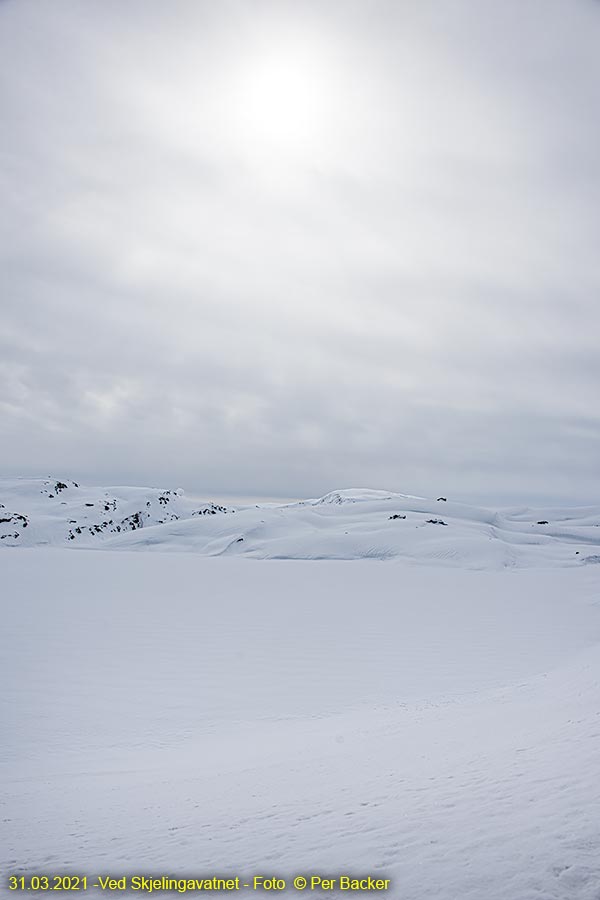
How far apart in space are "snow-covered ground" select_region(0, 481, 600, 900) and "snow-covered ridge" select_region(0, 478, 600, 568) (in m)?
8.05

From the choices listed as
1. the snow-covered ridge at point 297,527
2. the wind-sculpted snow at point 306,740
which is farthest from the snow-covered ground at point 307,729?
the snow-covered ridge at point 297,527

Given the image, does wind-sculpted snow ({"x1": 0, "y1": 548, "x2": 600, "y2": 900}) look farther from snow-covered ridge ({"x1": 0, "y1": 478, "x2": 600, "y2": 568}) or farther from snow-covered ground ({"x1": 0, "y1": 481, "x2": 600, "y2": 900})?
snow-covered ridge ({"x1": 0, "y1": 478, "x2": 600, "y2": 568})

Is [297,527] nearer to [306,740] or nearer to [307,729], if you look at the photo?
[307,729]

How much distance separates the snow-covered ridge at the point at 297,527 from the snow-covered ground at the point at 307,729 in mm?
→ 8052

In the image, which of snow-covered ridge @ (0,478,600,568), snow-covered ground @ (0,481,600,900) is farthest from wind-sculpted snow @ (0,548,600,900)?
snow-covered ridge @ (0,478,600,568)

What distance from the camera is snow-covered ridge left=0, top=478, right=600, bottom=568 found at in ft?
103

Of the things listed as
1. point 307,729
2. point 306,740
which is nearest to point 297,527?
point 307,729

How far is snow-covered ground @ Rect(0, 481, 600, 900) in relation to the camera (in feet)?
10.6

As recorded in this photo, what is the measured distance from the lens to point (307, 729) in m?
7.68

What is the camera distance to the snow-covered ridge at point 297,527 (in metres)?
31.2

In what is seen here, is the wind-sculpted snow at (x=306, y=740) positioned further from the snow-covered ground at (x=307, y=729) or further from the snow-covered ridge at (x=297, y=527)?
the snow-covered ridge at (x=297, y=527)

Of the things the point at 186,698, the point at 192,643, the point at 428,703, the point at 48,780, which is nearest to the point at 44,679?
the point at 186,698

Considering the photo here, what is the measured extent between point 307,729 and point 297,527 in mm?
29223

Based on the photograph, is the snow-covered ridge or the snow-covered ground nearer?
the snow-covered ground
